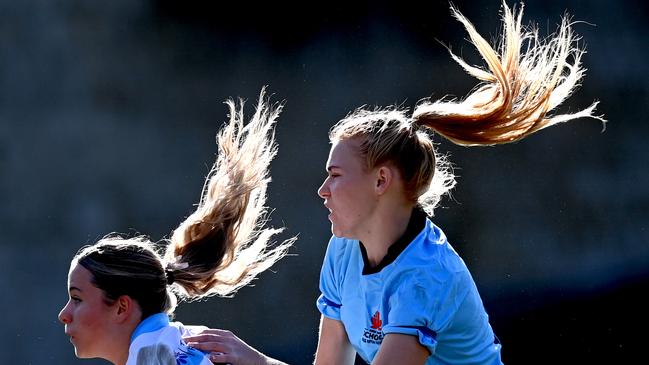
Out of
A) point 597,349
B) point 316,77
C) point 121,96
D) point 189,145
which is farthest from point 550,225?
point 121,96

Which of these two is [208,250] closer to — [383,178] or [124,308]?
[124,308]

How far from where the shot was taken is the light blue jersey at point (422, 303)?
2.76 metres

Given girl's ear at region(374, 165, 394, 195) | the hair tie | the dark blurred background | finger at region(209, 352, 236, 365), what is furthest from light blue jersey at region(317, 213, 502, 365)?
the dark blurred background

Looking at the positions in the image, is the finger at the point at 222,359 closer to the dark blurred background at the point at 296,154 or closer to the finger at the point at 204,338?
the finger at the point at 204,338

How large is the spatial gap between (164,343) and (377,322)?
54 centimetres

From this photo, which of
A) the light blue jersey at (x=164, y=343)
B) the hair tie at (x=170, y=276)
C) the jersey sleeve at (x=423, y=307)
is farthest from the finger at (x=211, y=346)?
the jersey sleeve at (x=423, y=307)

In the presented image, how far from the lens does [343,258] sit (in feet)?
10.2

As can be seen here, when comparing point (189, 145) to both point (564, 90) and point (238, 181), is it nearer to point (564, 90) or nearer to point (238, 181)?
point (238, 181)

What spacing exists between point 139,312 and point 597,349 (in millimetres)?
3106

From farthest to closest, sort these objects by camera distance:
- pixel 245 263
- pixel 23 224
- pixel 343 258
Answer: pixel 23 224
pixel 245 263
pixel 343 258

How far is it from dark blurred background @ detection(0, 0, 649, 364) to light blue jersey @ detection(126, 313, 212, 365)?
248 cm

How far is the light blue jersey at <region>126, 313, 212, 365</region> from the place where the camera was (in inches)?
111

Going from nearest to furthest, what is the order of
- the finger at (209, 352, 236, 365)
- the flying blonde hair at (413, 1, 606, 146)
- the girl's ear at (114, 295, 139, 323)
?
the finger at (209, 352, 236, 365), the girl's ear at (114, 295, 139, 323), the flying blonde hair at (413, 1, 606, 146)

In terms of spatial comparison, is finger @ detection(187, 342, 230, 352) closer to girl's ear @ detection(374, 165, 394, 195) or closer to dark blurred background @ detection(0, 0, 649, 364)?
girl's ear @ detection(374, 165, 394, 195)
